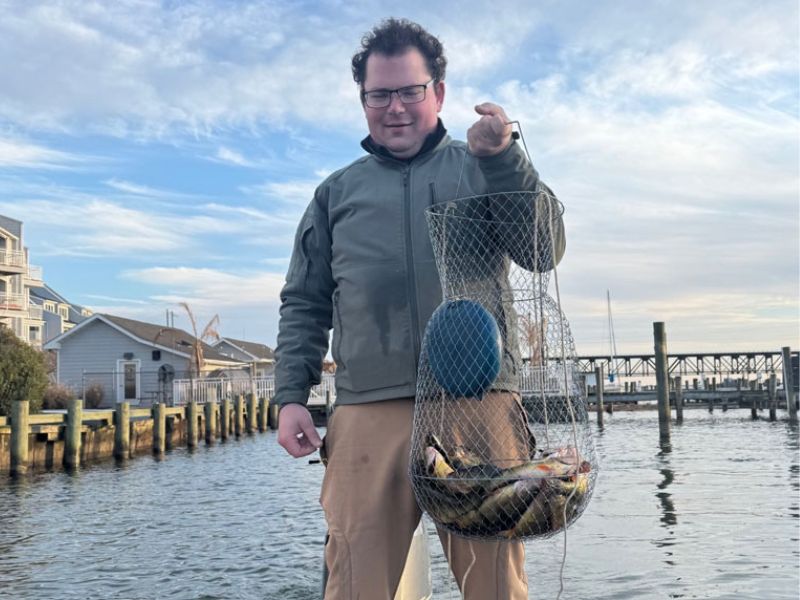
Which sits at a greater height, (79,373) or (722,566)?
(79,373)

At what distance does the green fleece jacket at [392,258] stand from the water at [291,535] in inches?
215

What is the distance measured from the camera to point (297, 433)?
10.9 ft

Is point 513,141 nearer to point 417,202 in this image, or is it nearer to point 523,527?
point 417,202

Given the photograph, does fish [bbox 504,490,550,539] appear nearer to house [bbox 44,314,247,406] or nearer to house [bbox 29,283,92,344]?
house [bbox 44,314,247,406]

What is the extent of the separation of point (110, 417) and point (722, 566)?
19.6 m

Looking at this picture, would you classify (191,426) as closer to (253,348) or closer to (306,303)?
(306,303)

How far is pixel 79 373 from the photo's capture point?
44938 mm

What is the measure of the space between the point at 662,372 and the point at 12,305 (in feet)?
134

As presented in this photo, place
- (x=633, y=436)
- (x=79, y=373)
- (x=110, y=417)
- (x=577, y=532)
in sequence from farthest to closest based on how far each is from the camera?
(x=79, y=373) → (x=633, y=436) → (x=110, y=417) → (x=577, y=532)

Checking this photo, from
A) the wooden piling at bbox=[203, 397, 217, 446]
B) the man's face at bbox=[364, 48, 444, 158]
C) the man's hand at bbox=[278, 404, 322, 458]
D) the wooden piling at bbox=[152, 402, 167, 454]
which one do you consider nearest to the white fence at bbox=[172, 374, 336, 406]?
the wooden piling at bbox=[203, 397, 217, 446]

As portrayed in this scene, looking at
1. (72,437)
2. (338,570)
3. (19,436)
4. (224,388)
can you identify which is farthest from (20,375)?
(338,570)

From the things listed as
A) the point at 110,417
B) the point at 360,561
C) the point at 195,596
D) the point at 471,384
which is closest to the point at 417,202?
the point at 471,384

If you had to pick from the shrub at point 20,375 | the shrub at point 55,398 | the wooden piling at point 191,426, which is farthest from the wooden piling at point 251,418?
the shrub at point 20,375

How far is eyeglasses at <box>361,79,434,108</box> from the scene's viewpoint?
3158mm
